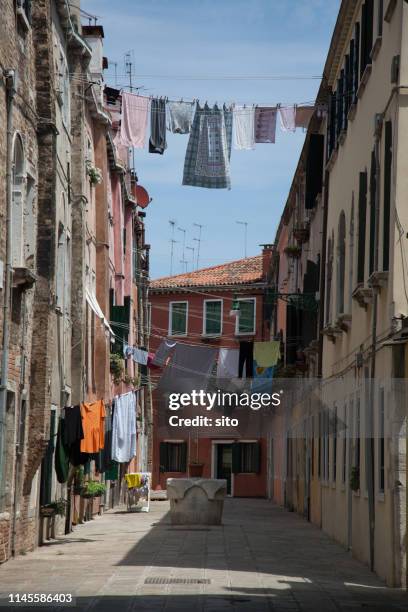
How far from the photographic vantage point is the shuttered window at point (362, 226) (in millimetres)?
20219

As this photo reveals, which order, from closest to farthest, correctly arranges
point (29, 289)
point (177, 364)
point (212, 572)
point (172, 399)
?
point (212, 572) → point (29, 289) → point (177, 364) → point (172, 399)

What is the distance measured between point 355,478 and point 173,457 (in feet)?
126

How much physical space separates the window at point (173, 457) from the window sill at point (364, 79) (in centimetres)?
3751

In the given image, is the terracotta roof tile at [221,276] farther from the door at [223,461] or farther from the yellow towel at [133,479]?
the yellow towel at [133,479]

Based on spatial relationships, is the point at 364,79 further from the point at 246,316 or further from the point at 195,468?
the point at 246,316

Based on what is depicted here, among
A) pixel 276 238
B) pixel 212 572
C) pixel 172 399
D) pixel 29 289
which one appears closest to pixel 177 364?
pixel 172 399

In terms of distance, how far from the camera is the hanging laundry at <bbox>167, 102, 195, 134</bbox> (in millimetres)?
25797

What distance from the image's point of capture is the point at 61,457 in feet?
75.2

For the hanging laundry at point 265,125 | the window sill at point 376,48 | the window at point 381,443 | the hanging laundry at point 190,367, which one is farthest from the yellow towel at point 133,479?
the window at point 381,443

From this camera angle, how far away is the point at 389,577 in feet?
53.3

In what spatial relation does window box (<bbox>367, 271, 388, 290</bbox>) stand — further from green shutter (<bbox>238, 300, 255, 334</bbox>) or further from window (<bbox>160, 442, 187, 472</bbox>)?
green shutter (<bbox>238, 300, 255, 334</bbox>)

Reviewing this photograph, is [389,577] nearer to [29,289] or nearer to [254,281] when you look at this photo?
[29,289]

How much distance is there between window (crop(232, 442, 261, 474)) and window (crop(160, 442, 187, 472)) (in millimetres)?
2404

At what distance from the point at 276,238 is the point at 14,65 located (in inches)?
1382
